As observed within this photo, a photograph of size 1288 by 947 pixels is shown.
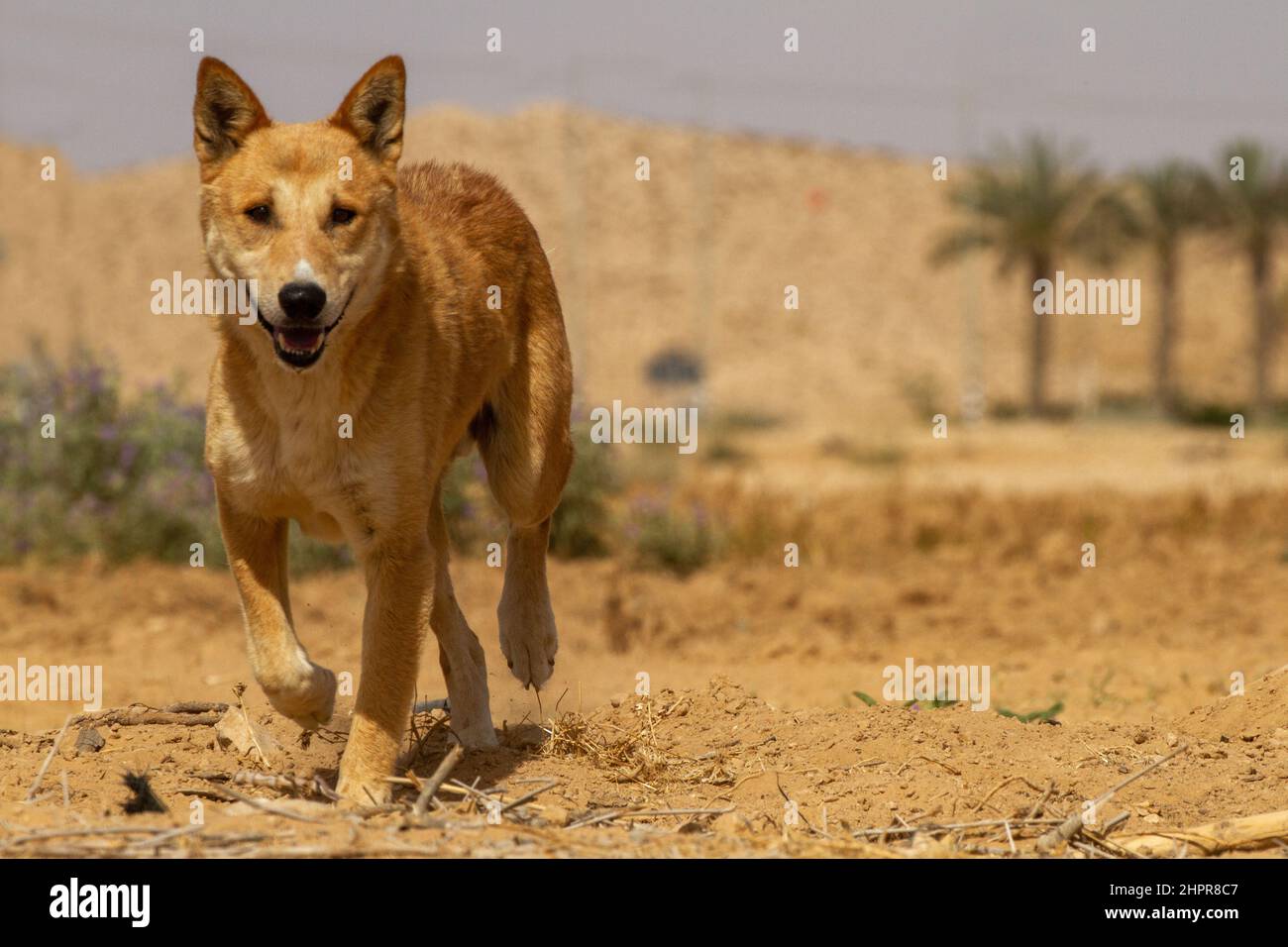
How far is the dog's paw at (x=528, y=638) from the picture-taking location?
662 centimetres

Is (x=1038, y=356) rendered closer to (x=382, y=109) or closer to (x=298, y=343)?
(x=382, y=109)

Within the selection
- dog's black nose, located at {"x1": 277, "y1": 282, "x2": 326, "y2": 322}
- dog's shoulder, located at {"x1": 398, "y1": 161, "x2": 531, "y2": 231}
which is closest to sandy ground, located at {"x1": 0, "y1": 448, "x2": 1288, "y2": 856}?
dog's black nose, located at {"x1": 277, "y1": 282, "x2": 326, "y2": 322}

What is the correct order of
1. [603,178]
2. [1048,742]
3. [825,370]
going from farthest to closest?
[603,178] → [825,370] → [1048,742]

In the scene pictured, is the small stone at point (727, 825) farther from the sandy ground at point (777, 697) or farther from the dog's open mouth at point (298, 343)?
the dog's open mouth at point (298, 343)

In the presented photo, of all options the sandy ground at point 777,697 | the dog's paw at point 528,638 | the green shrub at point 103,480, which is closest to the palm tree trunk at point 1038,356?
the sandy ground at point 777,697

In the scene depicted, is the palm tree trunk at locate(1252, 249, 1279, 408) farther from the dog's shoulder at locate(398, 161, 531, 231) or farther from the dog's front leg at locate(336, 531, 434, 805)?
the dog's front leg at locate(336, 531, 434, 805)

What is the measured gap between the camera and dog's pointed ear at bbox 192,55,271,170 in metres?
5.16

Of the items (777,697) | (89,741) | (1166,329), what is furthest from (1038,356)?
(89,741)

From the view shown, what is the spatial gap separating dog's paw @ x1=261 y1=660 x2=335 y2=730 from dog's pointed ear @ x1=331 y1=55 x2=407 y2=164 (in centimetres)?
179

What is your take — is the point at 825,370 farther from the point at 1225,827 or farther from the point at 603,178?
the point at 1225,827

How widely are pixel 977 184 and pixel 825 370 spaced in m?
16.8

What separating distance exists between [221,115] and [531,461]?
74.5 inches
